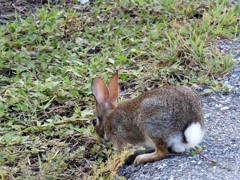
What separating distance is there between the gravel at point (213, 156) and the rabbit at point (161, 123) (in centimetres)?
11

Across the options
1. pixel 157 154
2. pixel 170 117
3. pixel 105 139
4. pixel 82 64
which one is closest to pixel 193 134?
pixel 170 117

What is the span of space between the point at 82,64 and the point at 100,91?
116cm

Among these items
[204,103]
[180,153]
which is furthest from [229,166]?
[204,103]

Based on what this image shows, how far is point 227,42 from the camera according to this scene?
19.4 ft

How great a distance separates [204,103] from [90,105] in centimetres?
100

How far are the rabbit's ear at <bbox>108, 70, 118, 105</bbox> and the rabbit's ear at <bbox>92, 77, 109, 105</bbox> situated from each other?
58 mm

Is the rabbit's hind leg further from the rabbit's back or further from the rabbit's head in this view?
the rabbit's head

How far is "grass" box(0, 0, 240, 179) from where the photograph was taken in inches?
174

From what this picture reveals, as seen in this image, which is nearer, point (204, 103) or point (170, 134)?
point (170, 134)

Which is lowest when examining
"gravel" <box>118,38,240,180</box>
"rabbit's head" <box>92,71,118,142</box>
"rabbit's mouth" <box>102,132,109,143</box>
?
"rabbit's mouth" <box>102,132,109,143</box>

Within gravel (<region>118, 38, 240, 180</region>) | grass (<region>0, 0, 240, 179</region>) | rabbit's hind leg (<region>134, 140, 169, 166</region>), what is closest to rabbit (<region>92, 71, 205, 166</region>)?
rabbit's hind leg (<region>134, 140, 169, 166</region>)

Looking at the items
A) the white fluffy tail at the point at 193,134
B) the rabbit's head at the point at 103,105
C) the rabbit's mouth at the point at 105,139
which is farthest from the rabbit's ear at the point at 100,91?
the white fluffy tail at the point at 193,134

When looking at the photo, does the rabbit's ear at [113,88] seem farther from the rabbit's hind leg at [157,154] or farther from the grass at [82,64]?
the rabbit's hind leg at [157,154]

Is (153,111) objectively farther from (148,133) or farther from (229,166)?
(229,166)
